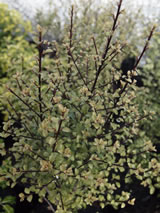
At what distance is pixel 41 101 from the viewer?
1592 millimetres

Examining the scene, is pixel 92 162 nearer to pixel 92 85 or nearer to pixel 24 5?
pixel 92 85

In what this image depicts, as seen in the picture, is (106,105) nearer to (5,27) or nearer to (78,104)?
(78,104)

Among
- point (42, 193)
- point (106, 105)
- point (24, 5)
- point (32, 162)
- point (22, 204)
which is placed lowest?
point (22, 204)

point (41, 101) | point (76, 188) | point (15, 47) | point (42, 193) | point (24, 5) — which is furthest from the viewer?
point (24, 5)

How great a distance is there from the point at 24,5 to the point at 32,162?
552 cm

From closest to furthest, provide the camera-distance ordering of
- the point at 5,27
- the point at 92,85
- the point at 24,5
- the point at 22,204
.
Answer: the point at 92,85 → the point at 22,204 → the point at 5,27 → the point at 24,5

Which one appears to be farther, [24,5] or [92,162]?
[24,5]

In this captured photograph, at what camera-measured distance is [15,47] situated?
3.38 metres

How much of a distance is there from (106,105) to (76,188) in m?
0.81

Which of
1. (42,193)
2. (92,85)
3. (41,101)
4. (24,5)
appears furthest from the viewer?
(24,5)

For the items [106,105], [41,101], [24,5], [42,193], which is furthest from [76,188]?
[24,5]

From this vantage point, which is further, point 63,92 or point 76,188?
point 76,188

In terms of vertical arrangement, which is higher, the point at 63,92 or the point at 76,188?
the point at 63,92

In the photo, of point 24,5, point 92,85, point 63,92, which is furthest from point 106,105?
point 24,5
